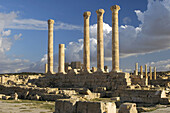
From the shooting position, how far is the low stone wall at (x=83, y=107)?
9962mm

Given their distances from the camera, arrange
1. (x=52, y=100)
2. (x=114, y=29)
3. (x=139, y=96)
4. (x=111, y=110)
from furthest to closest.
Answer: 1. (x=114, y=29)
2. (x=52, y=100)
3. (x=139, y=96)
4. (x=111, y=110)

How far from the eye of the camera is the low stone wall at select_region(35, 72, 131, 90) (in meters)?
27.0

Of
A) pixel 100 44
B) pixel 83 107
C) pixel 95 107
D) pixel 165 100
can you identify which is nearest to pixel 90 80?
pixel 100 44

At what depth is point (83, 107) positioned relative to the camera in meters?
10.4

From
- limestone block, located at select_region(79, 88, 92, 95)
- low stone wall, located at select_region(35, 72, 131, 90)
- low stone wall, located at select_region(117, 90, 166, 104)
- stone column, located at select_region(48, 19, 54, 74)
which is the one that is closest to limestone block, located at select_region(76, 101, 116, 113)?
low stone wall, located at select_region(117, 90, 166, 104)

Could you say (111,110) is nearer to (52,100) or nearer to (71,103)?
(71,103)

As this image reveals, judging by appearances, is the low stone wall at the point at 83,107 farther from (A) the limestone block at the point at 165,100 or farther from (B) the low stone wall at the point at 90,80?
(B) the low stone wall at the point at 90,80

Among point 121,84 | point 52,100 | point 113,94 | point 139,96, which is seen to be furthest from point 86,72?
point 139,96

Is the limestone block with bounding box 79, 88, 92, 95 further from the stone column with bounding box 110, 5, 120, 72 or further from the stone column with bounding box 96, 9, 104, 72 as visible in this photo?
the stone column with bounding box 96, 9, 104, 72

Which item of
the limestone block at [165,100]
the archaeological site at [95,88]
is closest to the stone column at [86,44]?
the archaeological site at [95,88]

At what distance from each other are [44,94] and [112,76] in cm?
934

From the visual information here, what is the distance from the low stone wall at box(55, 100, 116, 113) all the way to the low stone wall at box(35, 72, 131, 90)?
610 inches

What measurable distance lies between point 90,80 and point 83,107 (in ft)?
63.1

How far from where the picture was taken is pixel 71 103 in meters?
10.7
